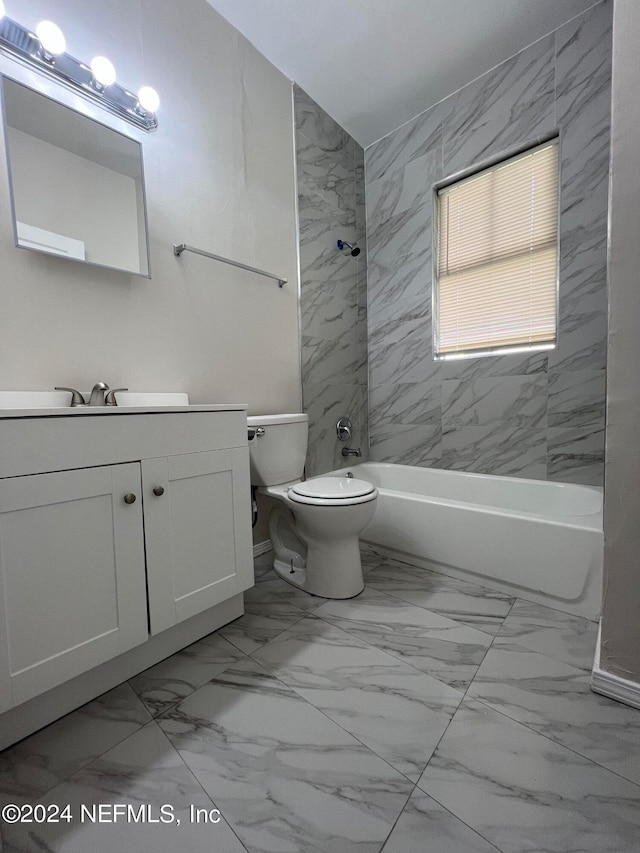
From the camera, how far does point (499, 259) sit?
2.14 m

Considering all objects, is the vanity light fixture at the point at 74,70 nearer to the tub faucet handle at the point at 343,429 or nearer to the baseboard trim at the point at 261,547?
the tub faucet handle at the point at 343,429

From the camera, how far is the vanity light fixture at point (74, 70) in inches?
44.8

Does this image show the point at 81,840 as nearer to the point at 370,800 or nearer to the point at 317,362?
the point at 370,800

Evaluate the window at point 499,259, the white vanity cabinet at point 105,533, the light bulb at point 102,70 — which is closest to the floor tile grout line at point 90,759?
the white vanity cabinet at point 105,533

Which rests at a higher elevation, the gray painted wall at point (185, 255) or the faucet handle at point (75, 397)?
the gray painted wall at point (185, 255)

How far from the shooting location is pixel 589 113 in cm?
175

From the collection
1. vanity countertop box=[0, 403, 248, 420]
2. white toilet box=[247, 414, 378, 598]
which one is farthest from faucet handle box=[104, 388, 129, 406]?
white toilet box=[247, 414, 378, 598]

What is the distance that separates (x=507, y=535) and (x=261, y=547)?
3.93 ft

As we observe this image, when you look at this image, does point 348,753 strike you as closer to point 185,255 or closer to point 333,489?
point 333,489

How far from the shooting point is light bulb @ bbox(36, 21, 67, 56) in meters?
1.16

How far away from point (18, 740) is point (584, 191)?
2917mm

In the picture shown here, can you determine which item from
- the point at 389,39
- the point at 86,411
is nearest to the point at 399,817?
the point at 86,411

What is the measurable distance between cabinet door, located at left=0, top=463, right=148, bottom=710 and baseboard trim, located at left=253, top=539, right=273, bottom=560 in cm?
94

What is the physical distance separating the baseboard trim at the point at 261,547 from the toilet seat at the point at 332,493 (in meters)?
0.54
